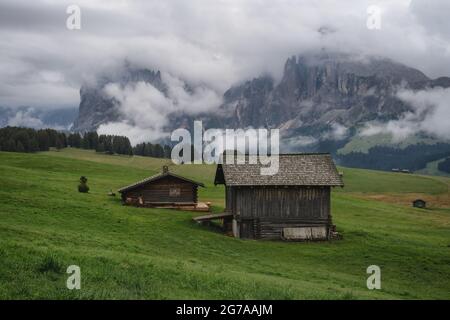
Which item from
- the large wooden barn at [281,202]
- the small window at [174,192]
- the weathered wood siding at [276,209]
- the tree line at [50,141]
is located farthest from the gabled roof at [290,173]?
the tree line at [50,141]

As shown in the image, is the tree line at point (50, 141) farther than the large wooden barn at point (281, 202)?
Yes

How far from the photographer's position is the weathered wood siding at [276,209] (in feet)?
152

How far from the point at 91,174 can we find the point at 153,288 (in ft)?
264

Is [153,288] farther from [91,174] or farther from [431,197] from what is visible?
[431,197]

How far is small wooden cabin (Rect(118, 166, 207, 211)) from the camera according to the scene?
56.0 metres

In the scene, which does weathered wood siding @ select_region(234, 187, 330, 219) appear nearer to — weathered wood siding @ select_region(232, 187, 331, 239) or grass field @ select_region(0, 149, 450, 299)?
weathered wood siding @ select_region(232, 187, 331, 239)

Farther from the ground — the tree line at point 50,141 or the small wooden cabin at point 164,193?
the tree line at point 50,141

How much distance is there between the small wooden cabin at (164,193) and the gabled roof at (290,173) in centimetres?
992

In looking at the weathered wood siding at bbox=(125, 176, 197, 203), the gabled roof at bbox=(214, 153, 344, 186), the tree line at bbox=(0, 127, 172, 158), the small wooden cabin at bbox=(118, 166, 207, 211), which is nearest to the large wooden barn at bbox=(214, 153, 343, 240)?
the gabled roof at bbox=(214, 153, 344, 186)

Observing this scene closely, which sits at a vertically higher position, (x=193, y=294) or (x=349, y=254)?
(x=193, y=294)

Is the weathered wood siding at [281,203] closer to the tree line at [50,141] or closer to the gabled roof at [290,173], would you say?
the gabled roof at [290,173]

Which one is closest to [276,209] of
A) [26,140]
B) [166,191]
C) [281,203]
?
[281,203]

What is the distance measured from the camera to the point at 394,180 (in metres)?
164
